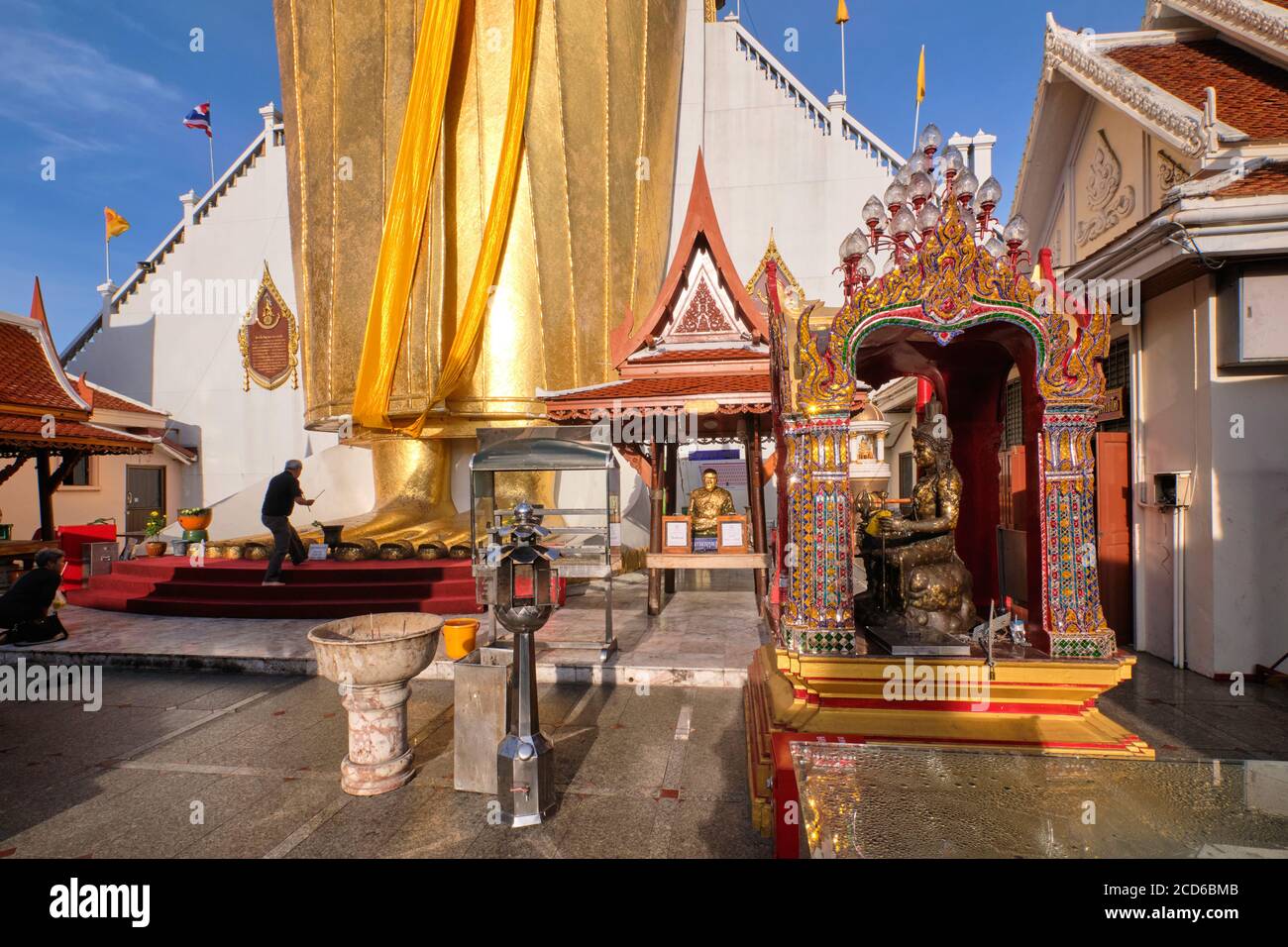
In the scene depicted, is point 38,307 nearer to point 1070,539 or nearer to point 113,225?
point 113,225

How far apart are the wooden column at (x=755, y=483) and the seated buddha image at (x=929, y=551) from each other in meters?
4.06

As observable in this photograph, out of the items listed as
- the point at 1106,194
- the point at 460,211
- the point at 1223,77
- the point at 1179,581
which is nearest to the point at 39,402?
the point at 460,211

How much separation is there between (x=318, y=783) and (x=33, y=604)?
5.72m

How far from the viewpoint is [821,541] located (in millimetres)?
4000

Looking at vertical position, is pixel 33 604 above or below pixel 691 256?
below

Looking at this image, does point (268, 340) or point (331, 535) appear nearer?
point (331, 535)

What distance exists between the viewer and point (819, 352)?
13.1 feet

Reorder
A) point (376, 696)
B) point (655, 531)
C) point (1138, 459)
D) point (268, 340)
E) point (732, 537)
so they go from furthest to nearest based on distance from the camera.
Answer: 1. point (268, 340)
2. point (655, 531)
3. point (732, 537)
4. point (1138, 459)
5. point (376, 696)

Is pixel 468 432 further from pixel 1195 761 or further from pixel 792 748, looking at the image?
pixel 1195 761

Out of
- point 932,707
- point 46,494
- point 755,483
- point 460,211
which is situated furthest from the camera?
point 46,494

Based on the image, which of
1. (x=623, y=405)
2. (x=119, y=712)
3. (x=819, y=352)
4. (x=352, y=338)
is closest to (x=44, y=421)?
(x=352, y=338)

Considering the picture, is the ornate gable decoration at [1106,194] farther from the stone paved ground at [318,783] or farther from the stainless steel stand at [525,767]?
the stainless steel stand at [525,767]

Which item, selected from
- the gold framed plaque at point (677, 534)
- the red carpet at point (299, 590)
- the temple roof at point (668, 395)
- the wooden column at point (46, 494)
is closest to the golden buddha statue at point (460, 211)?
the red carpet at point (299, 590)

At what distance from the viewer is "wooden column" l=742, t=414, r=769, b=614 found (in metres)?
8.62
